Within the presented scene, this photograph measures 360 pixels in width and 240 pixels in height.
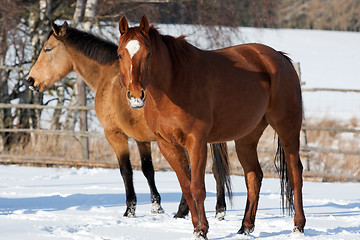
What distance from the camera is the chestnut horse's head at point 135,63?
3.35 m

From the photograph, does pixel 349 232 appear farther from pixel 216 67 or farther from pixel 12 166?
pixel 12 166

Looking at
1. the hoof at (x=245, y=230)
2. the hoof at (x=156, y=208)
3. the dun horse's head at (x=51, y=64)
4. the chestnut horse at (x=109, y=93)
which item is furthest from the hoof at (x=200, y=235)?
the dun horse's head at (x=51, y=64)

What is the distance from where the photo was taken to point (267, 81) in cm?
424

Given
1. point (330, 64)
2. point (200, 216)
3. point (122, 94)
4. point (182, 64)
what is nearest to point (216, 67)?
point (182, 64)

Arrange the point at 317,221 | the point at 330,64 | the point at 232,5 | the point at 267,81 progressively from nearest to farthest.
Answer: the point at 267,81 < the point at 317,221 < the point at 232,5 < the point at 330,64

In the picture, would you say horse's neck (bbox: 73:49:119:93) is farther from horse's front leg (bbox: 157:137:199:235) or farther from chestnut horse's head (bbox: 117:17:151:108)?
chestnut horse's head (bbox: 117:17:151:108)

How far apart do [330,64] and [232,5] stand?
13.4 m

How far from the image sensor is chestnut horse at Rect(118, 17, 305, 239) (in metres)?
3.55

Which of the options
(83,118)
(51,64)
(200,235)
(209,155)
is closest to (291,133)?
(200,235)

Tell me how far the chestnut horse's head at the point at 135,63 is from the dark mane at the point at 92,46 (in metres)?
1.97

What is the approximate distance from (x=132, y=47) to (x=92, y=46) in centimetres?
Result: 218

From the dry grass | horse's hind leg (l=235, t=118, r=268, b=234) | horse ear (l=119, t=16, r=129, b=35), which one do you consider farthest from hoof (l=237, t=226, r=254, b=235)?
the dry grass

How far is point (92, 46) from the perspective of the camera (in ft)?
18.0

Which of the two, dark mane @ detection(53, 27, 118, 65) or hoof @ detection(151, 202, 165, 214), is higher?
dark mane @ detection(53, 27, 118, 65)
